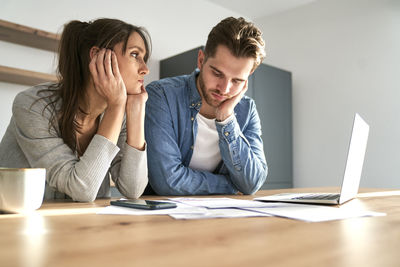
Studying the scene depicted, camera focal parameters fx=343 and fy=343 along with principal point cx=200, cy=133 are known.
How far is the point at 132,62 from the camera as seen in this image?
48.3 inches

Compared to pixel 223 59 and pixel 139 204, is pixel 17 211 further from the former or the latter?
pixel 223 59

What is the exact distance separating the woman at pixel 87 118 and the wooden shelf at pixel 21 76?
52.6 inches

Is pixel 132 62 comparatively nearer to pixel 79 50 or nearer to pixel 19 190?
pixel 79 50

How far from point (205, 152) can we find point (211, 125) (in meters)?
0.14

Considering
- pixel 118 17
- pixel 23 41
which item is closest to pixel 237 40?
A: pixel 23 41

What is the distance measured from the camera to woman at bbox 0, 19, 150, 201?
0.95 meters

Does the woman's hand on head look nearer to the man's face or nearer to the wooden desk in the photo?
the man's face

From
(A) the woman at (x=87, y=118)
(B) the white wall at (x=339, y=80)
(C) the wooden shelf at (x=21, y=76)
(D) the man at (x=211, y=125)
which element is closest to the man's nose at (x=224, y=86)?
(D) the man at (x=211, y=125)

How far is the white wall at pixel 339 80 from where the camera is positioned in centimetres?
303

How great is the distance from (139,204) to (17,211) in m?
0.22

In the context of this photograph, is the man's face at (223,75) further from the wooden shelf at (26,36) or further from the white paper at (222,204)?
the wooden shelf at (26,36)

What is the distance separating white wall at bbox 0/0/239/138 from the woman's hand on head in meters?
1.60

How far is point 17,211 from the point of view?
2.08ft

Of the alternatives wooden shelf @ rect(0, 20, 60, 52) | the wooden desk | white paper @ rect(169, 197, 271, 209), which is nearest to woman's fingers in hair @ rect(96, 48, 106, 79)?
white paper @ rect(169, 197, 271, 209)
